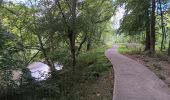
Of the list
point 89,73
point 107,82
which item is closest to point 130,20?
point 89,73

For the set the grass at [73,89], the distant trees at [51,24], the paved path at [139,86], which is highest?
the distant trees at [51,24]

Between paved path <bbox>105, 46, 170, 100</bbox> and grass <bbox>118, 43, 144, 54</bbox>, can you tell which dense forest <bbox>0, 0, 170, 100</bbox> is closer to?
paved path <bbox>105, 46, 170, 100</bbox>

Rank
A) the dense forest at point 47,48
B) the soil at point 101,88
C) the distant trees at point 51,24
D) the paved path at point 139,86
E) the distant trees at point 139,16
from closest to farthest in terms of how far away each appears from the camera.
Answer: the paved path at point 139,86 → the soil at point 101,88 → the dense forest at point 47,48 → the distant trees at point 51,24 → the distant trees at point 139,16

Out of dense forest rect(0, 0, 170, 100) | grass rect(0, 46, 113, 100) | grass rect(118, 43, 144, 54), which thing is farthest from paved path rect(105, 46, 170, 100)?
grass rect(118, 43, 144, 54)

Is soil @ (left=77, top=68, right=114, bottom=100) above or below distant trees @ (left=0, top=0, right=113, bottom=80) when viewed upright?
below

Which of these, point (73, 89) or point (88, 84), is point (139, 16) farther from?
point (73, 89)

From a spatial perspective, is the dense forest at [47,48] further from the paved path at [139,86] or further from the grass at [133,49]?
the grass at [133,49]

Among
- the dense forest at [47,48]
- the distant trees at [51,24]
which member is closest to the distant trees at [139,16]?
the dense forest at [47,48]

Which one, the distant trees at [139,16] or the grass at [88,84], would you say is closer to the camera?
the grass at [88,84]

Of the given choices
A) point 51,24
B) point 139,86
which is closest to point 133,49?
point 51,24

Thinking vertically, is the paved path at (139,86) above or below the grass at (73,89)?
above

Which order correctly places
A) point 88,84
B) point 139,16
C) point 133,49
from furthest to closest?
point 133,49, point 139,16, point 88,84

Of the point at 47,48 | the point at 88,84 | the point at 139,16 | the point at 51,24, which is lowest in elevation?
the point at 88,84

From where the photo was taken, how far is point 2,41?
10617mm
